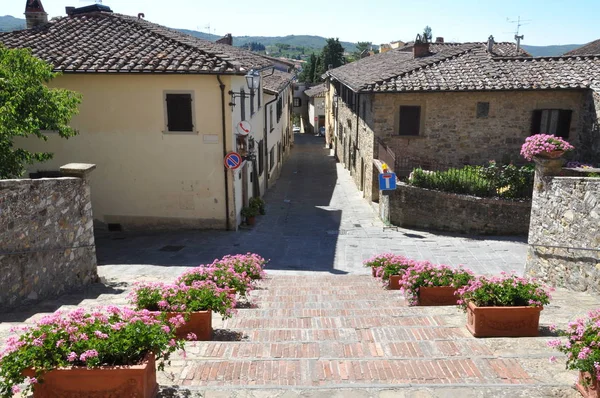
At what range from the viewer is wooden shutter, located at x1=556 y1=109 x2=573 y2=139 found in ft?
65.3

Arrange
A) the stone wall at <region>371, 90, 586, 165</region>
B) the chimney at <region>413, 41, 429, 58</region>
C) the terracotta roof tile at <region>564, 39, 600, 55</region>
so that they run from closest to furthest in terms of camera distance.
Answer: the stone wall at <region>371, 90, 586, 165</region> → the chimney at <region>413, 41, 429, 58</region> → the terracotta roof tile at <region>564, 39, 600, 55</region>

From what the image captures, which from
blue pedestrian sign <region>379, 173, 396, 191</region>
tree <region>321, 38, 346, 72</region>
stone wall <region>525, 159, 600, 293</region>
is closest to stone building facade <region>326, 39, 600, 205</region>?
blue pedestrian sign <region>379, 173, 396, 191</region>

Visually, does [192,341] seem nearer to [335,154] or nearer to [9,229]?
[9,229]

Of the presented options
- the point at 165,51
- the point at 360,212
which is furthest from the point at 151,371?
the point at 360,212

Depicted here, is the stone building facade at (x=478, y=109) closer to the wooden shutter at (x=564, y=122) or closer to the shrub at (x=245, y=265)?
the wooden shutter at (x=564, y=122)

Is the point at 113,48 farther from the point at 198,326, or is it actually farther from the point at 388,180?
the point at 198,326

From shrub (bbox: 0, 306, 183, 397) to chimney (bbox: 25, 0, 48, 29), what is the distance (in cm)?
2021

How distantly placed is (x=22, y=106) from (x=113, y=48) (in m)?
6.36

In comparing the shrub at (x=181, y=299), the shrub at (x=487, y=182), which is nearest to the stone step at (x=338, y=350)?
the shrub at (x=181, y=299)

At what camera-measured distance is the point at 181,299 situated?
614 cm

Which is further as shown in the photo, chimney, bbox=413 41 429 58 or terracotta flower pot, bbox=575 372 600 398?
chimney, bbox=413 41 429 58

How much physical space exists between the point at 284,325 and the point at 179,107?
33.8ft

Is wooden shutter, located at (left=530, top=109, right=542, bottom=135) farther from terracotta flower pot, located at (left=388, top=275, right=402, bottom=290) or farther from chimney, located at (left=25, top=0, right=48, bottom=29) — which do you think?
chimney, located at (left=25, top=0, right=48, bottom=29)

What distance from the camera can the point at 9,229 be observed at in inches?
312
